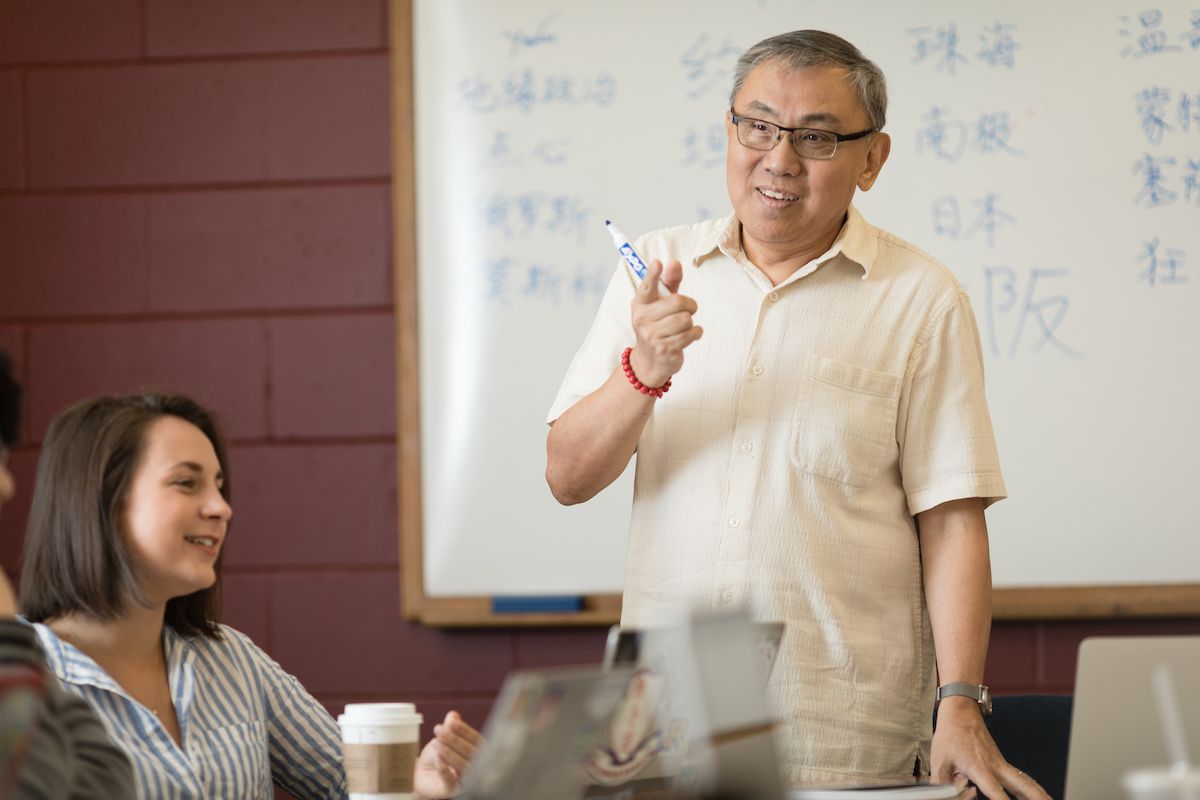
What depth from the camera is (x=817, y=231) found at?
1.80 meters

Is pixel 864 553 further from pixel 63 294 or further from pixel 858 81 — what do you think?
pixel 63 294

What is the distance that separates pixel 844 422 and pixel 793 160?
0.34 metres

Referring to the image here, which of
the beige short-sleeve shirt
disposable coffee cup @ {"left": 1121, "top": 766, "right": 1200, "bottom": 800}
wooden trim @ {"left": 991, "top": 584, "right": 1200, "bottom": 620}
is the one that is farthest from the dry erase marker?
wooden trim @ {"left": 991, "top": 584, "right": 1200, "bottom": 620}

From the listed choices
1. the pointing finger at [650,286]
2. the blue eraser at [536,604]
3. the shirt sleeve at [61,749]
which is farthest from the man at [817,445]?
the blue eraser at [536,604]

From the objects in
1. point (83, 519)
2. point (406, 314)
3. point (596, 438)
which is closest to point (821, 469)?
point (596, 438)

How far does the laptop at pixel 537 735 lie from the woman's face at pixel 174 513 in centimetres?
87

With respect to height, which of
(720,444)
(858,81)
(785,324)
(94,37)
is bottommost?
(720,444)

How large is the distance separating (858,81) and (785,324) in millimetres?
328

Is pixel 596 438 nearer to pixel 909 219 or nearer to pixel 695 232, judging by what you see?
pixel 695 232

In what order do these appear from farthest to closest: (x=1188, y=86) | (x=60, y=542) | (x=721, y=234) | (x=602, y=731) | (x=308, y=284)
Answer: (x=308, y=284) < (x=1188, y=86) < (x=721, y=234) < (x=60, y=542) < (x=602, y=731)

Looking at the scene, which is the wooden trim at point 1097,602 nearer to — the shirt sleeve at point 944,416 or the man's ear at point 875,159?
the shirt sleeve at point 944,416

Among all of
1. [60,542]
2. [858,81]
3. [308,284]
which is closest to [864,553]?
[858,81]

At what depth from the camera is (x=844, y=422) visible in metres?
1.74

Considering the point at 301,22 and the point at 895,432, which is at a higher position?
the point at 301,22
